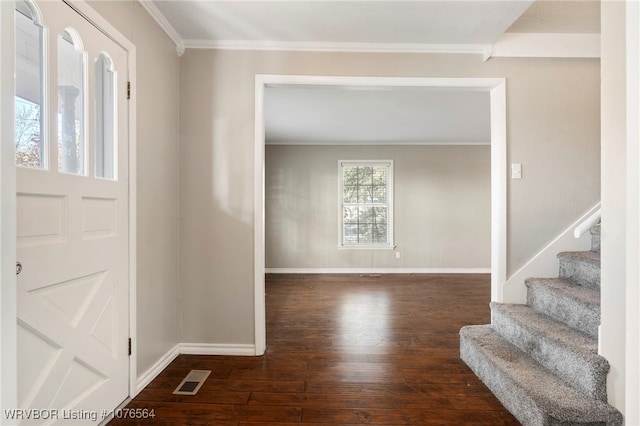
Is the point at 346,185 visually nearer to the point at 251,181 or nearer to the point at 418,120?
the point at 418,120

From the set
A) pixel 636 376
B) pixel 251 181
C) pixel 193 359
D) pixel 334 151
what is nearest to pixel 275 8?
pixel 251 181

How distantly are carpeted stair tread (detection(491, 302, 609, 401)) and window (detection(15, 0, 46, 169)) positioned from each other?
2575 mm

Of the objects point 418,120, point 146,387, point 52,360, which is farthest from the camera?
point 418,120

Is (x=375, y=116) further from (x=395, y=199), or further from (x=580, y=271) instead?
(x=580, y=271)

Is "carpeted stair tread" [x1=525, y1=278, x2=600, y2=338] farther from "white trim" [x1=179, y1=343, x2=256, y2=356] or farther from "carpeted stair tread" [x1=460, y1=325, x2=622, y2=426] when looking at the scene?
"white trim" [x1=179, y1=343, x2=256, y2=356]

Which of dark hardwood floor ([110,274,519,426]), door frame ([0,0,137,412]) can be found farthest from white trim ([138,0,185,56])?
dark hardwood floor ([110,274,519,426])

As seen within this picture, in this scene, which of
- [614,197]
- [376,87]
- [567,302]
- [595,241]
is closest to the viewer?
[614,197]

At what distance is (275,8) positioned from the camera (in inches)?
76.4

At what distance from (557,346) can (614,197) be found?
2.75 feet

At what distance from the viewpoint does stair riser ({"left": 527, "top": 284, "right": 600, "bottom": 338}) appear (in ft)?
5.60

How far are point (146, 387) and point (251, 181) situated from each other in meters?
1.51

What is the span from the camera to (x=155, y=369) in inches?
79.7

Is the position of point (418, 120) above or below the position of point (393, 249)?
above

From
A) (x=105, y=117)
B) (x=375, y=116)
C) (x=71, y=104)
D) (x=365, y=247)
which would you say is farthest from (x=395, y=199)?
(x=71, y=104)
